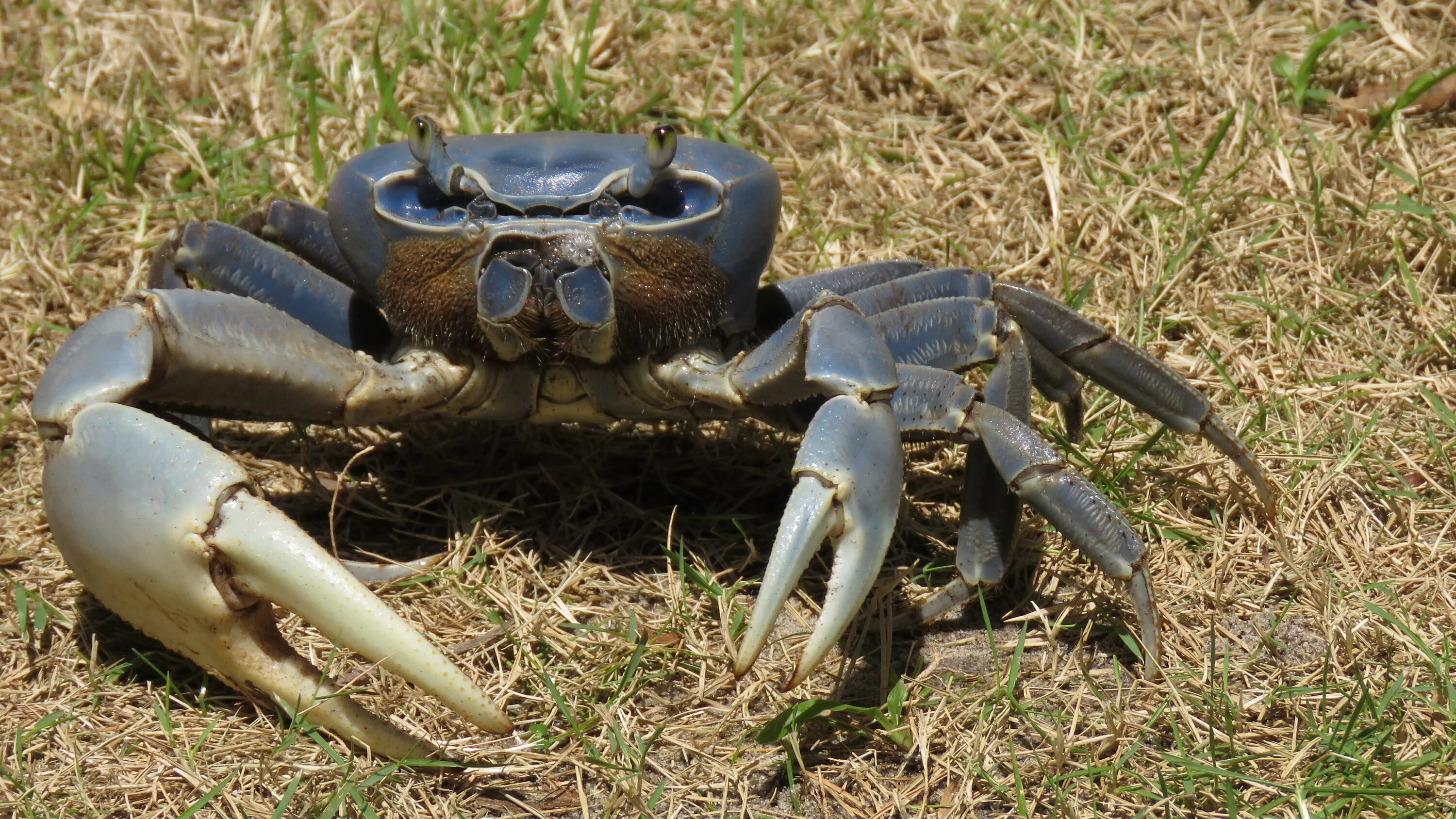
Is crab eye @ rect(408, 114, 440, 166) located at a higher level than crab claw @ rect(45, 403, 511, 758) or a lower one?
higher

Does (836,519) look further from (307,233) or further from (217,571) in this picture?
(307,233)

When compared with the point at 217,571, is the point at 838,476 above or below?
above

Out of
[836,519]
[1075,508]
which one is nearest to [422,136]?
[836,519]

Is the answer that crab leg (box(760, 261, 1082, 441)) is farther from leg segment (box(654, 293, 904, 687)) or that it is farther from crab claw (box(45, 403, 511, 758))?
crab claw (box(45, 403, 511, 758))

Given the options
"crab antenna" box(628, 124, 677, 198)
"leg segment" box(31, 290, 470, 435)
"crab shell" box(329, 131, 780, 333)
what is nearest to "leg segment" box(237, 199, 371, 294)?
"crab shell" box(329, 131, 780, 333)

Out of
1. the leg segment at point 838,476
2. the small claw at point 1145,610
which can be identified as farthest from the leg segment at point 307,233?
the small claw at point 1145,610

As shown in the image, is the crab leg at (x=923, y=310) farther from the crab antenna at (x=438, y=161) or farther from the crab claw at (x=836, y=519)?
the crab antenna at (x=438, y=161)

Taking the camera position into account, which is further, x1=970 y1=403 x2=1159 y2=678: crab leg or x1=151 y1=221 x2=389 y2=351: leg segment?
x1=151 y1=221 x2=389 y2=351: leg segment

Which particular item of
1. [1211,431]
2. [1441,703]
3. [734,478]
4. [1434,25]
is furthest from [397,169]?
[1434,25]
